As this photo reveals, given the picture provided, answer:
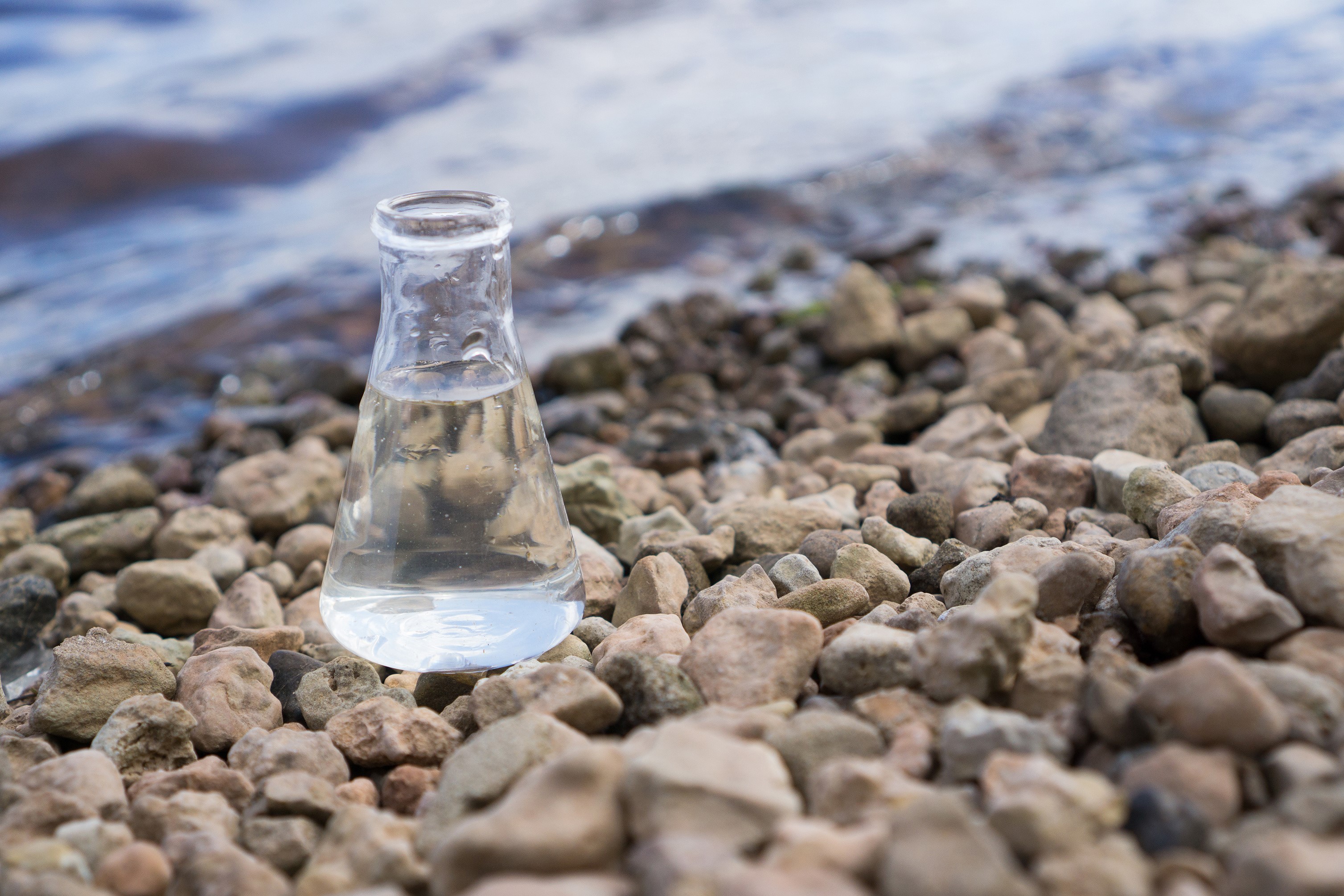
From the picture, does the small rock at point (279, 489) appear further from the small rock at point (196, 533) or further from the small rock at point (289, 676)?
the small rock at point (289, 676)

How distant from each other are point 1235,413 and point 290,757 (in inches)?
105

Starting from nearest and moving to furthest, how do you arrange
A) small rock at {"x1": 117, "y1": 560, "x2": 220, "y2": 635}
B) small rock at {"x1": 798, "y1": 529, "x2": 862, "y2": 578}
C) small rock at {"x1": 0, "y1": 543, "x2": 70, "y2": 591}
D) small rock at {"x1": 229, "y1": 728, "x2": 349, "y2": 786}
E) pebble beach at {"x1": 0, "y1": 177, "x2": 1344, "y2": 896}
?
pebble beach at {"x1": 0, "y1": 177, "x2": 1344, "y2": 896} < small rock at {"x1": 229, "y1": 728, "x2": 349, "y2": 786} < small rock at {"x1": 798, "y1": 529, "x2": 862, "y2": 578} < small rock at {"x1": 117, "y1": 560, "x2": 220, "y2": 635} < small rock at {"x1": 0, "y1": 543, "x2": 70, "y2": 591}

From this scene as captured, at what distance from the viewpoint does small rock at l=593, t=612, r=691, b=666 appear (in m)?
2.02

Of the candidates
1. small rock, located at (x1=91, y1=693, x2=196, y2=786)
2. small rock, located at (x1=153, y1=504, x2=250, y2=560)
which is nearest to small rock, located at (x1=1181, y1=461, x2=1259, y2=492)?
small rock, located at (x1=91, y1=693, x2=196, y2=786)

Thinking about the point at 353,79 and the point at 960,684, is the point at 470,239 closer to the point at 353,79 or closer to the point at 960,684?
the point at 960,684

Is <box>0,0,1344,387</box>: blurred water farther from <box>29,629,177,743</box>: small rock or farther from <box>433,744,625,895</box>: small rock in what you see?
<box>433,744,625,895</box>: small rock

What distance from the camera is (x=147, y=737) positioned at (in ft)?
6.12

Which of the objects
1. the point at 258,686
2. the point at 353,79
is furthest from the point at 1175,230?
the point at 353,79

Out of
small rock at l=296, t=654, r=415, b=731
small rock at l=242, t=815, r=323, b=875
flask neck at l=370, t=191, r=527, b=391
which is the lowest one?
small rock at l=296, t=654, r=415, b=731

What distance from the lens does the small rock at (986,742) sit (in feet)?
4.52

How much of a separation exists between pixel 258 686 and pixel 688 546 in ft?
3.21

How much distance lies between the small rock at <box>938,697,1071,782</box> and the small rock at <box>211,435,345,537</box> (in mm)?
2408

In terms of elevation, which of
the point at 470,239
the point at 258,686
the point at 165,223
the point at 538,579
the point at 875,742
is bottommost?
the point at 165,223

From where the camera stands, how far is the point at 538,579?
2.13 metres
